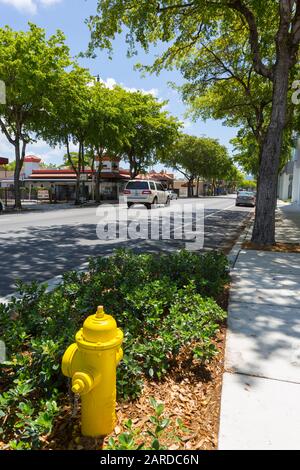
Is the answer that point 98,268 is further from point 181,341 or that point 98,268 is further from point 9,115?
point 9,115

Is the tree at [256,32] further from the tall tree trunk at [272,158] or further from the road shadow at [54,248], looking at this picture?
the road shadow at [54,248]

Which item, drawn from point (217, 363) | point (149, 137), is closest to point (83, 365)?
point (217, 363)

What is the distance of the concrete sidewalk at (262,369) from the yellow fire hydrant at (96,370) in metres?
0.77

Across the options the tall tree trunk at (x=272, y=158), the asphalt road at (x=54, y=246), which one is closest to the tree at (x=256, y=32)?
the tall tree trunk at (x=272, y=158)

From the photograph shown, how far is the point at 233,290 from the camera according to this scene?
17.9 feet

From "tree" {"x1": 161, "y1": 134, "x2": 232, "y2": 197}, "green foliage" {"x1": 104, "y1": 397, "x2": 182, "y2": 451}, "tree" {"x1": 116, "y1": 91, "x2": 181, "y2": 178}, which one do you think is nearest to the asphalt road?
"green foliage" {"x1": 104, "y1": 397, "x2": 182, "y2": 451}

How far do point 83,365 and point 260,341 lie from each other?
219 centimetres

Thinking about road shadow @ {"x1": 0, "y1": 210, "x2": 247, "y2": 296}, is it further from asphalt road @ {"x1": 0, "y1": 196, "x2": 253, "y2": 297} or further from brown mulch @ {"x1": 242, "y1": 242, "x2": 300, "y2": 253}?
brown mulch @ {"x1": 242, "y1": 242, "x2": 300, "y2": 253}

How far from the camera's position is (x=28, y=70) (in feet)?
63.2

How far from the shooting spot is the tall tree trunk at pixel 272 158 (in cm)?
870

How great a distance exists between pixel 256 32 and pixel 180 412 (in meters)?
9.98
